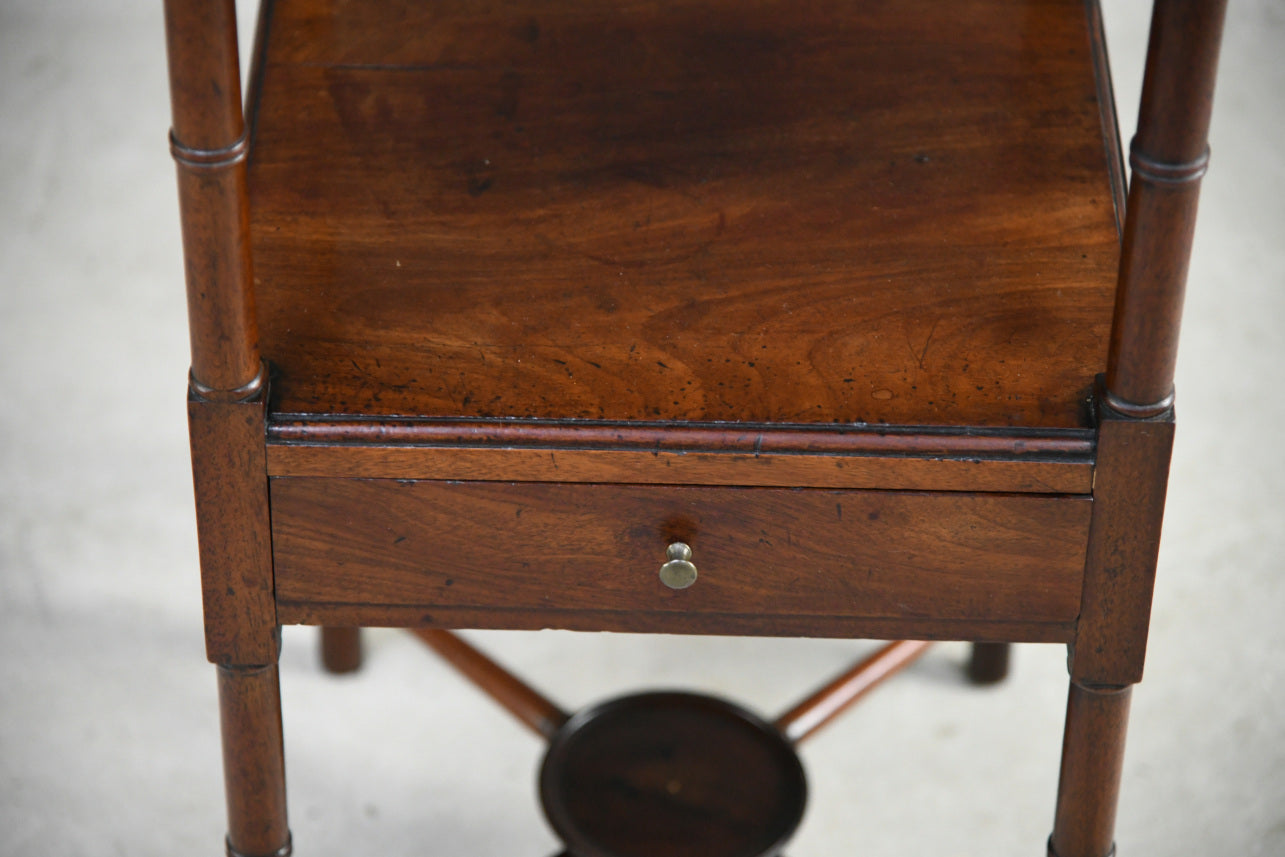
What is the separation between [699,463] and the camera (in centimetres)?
150

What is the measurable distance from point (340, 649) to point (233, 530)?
2.43 ft

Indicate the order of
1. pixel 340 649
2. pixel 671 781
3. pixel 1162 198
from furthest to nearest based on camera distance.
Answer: pixel 340 649, pixel 671 781, pixel 1162 198

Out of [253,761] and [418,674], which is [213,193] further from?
[418,674]

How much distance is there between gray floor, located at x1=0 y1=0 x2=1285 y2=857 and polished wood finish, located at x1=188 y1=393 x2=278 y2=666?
20.4 inches

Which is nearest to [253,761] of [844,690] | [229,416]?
[229,416]

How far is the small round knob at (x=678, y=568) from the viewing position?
1.54 meters

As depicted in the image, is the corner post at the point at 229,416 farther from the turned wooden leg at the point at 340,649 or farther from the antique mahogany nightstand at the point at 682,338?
the turned wooden leg at the point at 340,649

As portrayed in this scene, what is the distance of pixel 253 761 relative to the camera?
1.67 meters

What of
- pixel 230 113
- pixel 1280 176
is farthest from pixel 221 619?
pixel 1280 176

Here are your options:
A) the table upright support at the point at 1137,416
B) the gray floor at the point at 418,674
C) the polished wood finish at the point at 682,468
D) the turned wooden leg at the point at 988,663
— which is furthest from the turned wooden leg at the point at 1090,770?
the turned wooden leg at the point at 988,663

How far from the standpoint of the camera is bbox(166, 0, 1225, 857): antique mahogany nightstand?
149 centimetres

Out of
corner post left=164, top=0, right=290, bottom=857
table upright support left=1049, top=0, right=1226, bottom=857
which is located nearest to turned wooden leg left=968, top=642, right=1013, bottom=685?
table upright support left=1049, top=0, right=1226, bottom=857

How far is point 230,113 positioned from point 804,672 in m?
1.22

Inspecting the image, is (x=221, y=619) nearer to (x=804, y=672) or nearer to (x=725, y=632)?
(x=725, y=632)
